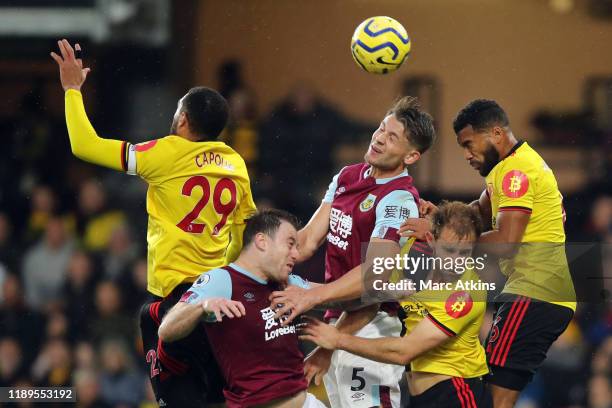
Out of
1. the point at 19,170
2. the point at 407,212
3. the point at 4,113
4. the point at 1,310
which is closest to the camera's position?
the point at 407,212

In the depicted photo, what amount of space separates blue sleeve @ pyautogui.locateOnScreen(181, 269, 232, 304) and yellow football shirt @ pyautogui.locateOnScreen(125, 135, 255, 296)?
54cm

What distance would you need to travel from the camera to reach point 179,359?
Answer: 5668 mm

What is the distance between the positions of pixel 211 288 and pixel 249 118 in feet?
22.9

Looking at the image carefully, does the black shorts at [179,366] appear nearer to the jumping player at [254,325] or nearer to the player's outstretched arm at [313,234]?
the jumping player at [254,325]

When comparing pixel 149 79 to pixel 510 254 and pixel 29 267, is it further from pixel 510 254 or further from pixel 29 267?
pixel 510 254

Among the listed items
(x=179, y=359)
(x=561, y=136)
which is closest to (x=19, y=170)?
(x=561, y=136)

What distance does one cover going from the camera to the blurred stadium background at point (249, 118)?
408 inches

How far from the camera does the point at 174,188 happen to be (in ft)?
18.6

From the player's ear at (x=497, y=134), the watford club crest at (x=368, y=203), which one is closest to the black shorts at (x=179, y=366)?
the watford club crest at (x=368, y=203)

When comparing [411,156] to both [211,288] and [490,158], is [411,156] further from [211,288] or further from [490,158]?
[211,288]

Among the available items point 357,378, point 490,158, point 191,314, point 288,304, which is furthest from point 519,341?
point 191,314

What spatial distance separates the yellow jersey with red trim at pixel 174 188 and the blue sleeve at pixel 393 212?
0.75 m

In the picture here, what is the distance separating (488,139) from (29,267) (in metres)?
6.60

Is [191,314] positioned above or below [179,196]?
below
